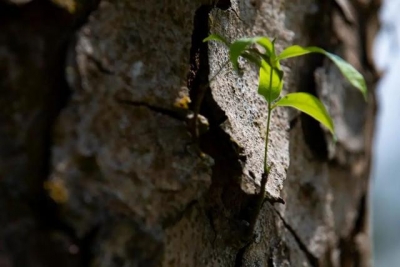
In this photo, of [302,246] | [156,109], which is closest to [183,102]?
[156,109]

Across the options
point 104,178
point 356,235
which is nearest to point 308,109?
point 104,178

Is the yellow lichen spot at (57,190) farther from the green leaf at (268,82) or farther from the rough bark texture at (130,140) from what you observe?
the green leaf at (268,82)

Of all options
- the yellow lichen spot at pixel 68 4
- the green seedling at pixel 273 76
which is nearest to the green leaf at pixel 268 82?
the green seedling at pixel 273 76

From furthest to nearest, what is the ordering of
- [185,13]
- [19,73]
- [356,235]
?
1. [356,235]
2. [185,13]
3. [19,73]

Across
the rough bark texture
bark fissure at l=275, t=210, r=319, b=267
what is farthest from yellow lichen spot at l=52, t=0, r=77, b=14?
bark fissure at l=275, t=210, r=319, b=267

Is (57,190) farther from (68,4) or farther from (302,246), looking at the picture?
(302,246)

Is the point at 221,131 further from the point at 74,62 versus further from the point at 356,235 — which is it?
the point at 356,235
